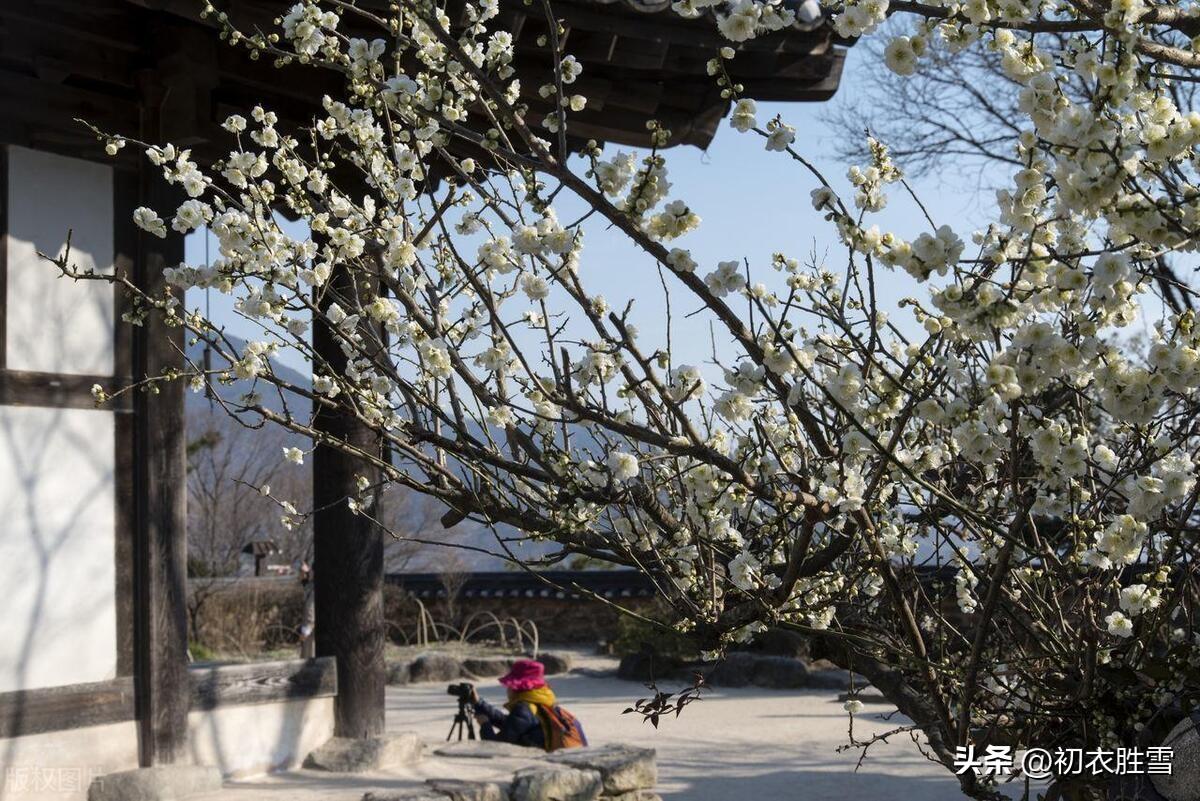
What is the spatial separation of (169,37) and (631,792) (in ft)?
13.8

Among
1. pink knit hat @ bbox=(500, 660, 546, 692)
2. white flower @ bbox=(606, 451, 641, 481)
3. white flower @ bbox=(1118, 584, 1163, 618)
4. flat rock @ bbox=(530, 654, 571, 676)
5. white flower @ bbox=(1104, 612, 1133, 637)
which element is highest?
white flower @ bbox=(606, 451, 641, 481)

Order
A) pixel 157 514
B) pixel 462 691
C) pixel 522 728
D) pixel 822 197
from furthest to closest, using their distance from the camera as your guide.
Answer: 1. pixel 462 691
2. pixel 522 728
3. pixel 157 514
4. pixel 822 197

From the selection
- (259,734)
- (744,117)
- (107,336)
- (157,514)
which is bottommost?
(259,734)

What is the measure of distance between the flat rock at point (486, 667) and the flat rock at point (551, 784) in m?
8.70

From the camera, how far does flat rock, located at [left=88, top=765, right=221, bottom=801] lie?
5047 millimetres

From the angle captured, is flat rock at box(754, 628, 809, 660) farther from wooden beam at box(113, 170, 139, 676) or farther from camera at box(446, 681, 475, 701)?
wooden beam at box(113, 170, 139, 676)

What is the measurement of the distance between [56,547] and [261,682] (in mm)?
1427

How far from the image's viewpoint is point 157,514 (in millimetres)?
5410

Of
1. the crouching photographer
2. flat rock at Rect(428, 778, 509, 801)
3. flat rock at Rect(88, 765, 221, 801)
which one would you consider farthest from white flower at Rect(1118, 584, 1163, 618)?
the crouching photographer

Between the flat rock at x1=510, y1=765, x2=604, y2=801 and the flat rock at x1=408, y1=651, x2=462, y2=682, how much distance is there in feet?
27.9

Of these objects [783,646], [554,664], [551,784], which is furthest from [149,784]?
[783,646]

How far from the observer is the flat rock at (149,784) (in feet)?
16.6

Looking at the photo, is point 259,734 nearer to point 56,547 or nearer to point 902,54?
point 56,547

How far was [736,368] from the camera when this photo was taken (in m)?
2.22
